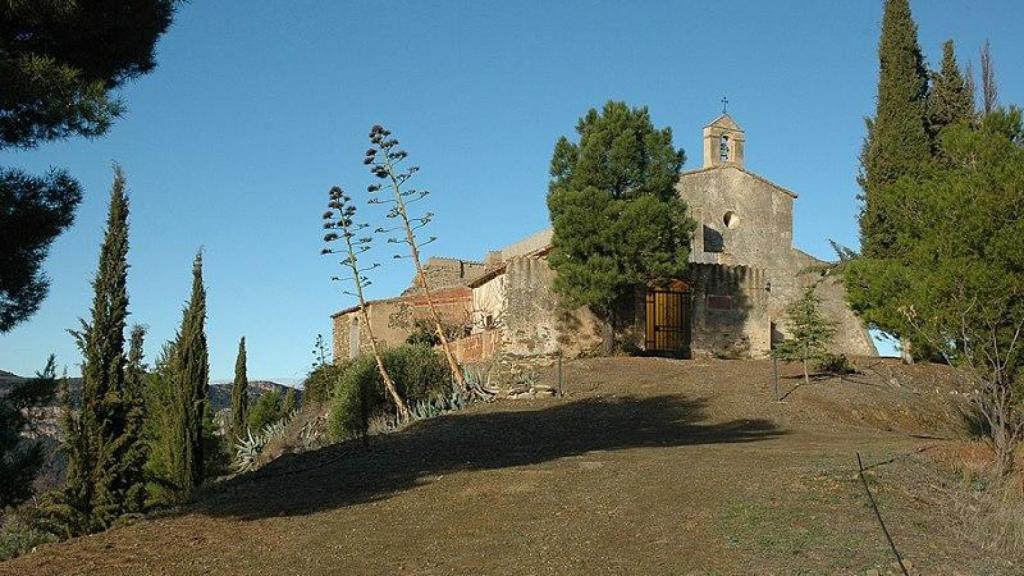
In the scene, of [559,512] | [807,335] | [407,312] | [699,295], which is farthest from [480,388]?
[559,512]

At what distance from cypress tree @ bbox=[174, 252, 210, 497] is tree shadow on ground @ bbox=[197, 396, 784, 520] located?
521 cm

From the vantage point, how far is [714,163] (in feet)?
136

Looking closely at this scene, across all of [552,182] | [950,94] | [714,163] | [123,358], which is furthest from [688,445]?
[714,163]

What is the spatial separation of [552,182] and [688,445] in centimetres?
1551

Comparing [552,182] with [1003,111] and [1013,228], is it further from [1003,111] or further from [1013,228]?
[1013,228]

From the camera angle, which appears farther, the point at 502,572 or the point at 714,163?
the point at 714,163

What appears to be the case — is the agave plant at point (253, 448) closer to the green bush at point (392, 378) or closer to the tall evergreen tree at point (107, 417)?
the green bush at point (392, 378)

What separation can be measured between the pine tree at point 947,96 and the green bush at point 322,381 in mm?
21240

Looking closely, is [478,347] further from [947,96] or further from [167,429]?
[947,96]

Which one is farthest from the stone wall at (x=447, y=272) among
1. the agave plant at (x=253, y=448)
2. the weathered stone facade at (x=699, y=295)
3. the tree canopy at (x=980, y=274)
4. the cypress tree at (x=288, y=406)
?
the tree canopy at (x=980, y=274)

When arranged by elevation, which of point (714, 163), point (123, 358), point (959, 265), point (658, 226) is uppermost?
point (714, 163)

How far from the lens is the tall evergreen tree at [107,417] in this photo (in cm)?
1802

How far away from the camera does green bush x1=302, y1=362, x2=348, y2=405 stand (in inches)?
1303

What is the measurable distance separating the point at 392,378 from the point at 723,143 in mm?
20564
